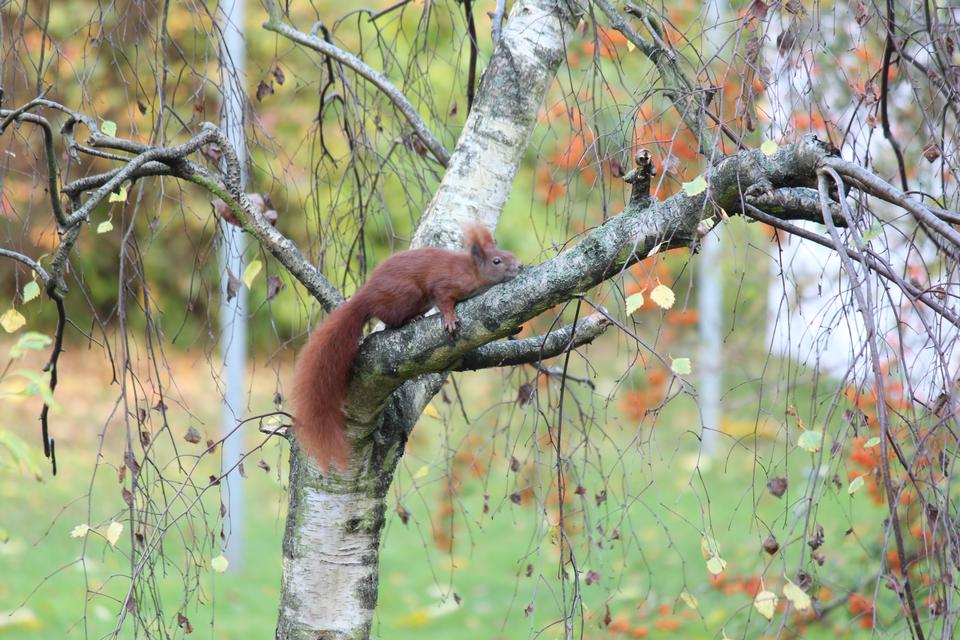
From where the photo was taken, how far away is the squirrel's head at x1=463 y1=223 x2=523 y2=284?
89.9 inches

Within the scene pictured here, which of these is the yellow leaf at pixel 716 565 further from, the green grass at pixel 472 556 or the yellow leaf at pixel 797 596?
the green grass at pixel 472 556

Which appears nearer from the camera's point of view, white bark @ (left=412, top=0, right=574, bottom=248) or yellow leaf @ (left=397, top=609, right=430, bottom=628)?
white bark @ (left=412, top=0, right=574, bottom=248)

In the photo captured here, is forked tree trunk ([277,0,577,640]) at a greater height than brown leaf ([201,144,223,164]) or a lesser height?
lesser

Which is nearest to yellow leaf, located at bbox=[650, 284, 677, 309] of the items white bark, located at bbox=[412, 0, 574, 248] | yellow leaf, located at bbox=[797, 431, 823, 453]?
yellow leaf, located at bbox=[797, 431, 823, 453]

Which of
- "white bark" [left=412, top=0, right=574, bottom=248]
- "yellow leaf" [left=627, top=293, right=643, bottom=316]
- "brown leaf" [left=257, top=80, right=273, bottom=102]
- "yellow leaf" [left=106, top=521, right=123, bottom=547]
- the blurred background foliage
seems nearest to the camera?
"yellow leaf" [left=627, top=293, right=643, bottom=316]

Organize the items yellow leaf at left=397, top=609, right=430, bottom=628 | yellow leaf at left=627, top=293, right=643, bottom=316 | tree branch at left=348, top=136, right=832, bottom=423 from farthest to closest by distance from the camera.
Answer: yellow leaf at left=397, top=609, right=430, bottom=628
tree branch at left=348, top=136, right=832, bottom=423
yellow leaf at left=627, top=293, right=643, bottom=316

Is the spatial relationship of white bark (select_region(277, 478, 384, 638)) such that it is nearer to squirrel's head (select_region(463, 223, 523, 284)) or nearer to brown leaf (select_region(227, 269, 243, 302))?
brown leaf (select_region(227, 269, 243, 302))

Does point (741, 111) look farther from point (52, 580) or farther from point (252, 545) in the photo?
point (252, 545)

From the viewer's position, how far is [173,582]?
5.74 meters

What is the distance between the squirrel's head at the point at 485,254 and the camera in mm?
2283

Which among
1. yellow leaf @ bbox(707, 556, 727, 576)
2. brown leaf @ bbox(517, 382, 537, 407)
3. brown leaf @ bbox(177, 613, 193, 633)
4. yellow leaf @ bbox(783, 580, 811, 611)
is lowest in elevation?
yellow leaf @ bbox(783, 580, 811, 611)

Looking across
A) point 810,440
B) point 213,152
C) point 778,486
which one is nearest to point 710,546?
point 778,486

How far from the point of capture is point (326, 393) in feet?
6.45

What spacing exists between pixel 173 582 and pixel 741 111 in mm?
4873
